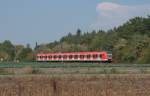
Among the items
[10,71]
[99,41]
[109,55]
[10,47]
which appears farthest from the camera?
[10,47]

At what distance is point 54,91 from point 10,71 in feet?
81.5

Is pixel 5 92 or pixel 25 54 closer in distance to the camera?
pixel 5 92

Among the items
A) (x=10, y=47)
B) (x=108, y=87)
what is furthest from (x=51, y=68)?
(x=10, y=47)

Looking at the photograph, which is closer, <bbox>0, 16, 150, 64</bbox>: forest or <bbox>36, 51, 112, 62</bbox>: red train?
<bbox>36, 51, 112, 62</bbox>: red train

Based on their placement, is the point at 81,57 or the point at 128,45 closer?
the point at 81,57

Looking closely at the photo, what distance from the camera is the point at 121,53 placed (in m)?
102

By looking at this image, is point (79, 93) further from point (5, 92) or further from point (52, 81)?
point (5, 92)

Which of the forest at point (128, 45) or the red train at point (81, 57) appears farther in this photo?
the forest at point (128, 45)

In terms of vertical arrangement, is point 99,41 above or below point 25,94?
above

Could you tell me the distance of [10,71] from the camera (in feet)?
150

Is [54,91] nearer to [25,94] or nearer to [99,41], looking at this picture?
[25,94]

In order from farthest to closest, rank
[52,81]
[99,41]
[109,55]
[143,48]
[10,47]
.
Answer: [10,47] < [99,41] < [143,48] < [109,55] < [52,81]

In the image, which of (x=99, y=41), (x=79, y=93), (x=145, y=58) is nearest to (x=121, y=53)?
(x=145, y=58)

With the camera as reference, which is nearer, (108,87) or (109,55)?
(108,87)
